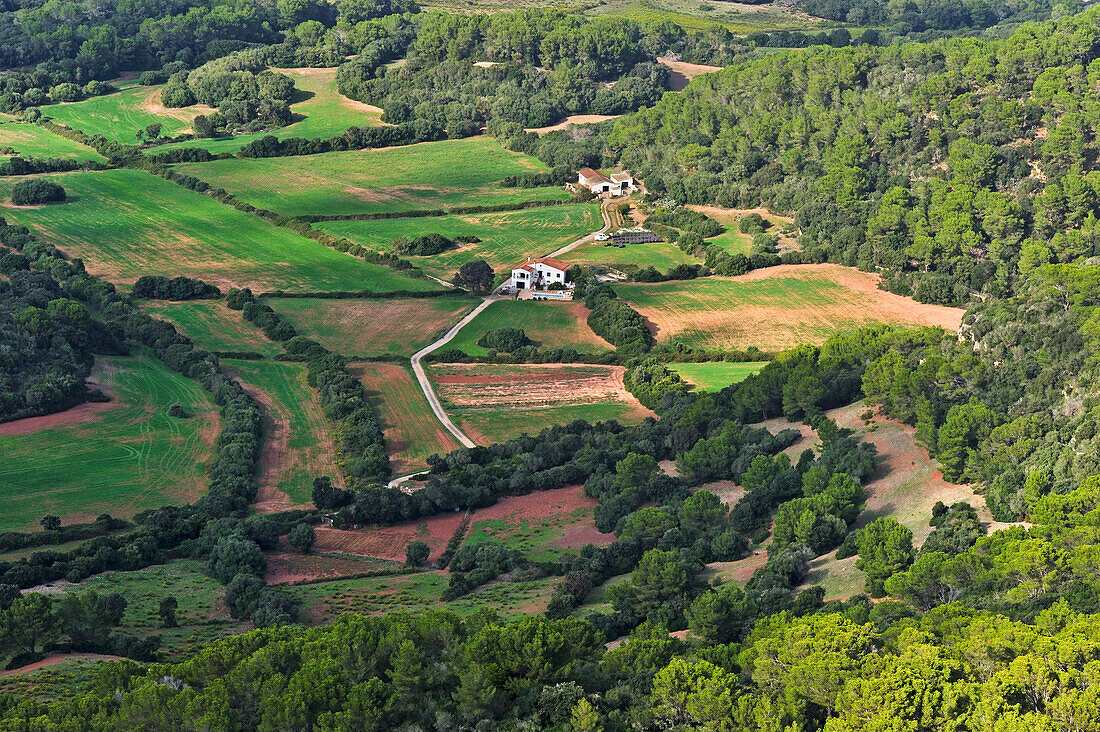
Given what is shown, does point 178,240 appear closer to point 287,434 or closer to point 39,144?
point 39,144

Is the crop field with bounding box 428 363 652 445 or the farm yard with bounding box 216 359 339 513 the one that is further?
the crop field with bounding box 428 363 652 445

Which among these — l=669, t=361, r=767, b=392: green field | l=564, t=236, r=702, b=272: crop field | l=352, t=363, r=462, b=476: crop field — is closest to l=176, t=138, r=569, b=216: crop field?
l=564, t=236, r=702, b=272: crop field

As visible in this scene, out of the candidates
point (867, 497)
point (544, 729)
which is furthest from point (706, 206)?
point (544, 729)

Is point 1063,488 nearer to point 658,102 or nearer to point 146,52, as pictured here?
point 658,102

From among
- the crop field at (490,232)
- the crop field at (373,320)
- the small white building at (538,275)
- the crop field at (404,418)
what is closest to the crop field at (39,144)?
the crop field at (490,232)

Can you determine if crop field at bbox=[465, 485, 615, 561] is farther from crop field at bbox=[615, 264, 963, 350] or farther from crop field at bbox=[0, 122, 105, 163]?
crop field at bbox=[0, 122, 105, 163]

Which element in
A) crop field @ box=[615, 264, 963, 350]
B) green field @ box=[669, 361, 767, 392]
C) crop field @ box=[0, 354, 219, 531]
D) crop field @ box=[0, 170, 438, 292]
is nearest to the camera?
crop field @ box=[0, 354, 219, 531]

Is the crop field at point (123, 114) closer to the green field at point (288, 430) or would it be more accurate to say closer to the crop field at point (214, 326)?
the crop field at point (214, 326)

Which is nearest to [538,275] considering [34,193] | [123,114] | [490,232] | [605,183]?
[490,232]
